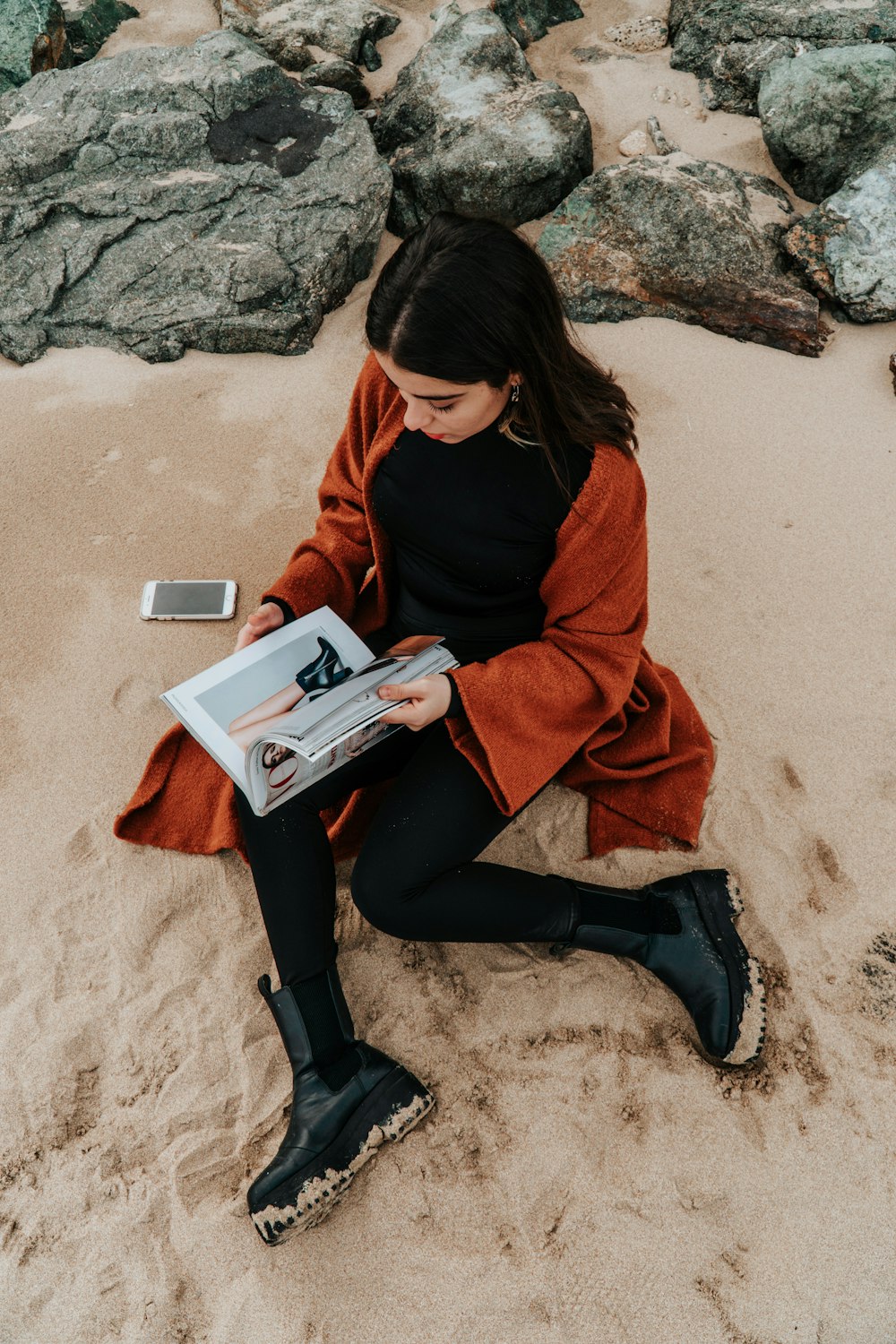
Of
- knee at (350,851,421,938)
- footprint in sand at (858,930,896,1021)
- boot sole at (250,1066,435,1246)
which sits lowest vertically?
boot sole at (250,1066,435,1246)

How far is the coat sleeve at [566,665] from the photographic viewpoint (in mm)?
1818

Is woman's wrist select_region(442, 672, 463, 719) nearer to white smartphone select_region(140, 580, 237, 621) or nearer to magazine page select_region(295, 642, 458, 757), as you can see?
magazine page select_region(295, 642, 458, 757)

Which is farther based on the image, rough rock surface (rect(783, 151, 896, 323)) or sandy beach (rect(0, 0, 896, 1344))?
rough rock surface (rect(783, 151, 896, 323))

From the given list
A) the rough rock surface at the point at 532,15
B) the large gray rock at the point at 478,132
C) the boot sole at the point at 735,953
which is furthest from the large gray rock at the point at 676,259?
the boot sole at the point at 735,953

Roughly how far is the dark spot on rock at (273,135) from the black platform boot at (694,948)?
3.46m

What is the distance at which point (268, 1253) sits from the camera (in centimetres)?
176

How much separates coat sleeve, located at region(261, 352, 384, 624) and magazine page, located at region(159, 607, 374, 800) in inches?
3.7

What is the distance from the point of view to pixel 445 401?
1.64 m

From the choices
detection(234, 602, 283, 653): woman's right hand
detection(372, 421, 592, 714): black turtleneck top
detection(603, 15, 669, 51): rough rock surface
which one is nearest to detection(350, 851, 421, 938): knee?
detection(372, 421, 592, 714): black turtleneck top

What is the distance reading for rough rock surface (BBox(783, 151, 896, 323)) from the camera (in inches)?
145

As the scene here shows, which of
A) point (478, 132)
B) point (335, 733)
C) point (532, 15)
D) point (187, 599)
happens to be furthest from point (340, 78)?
point (335, 733)

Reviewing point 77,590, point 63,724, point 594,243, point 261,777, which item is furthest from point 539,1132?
point 594,243

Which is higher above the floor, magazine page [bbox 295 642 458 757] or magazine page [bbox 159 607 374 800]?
magazine page [bbox 295 642 458 757]

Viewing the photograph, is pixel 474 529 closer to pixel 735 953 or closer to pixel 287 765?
pixel 287 765
